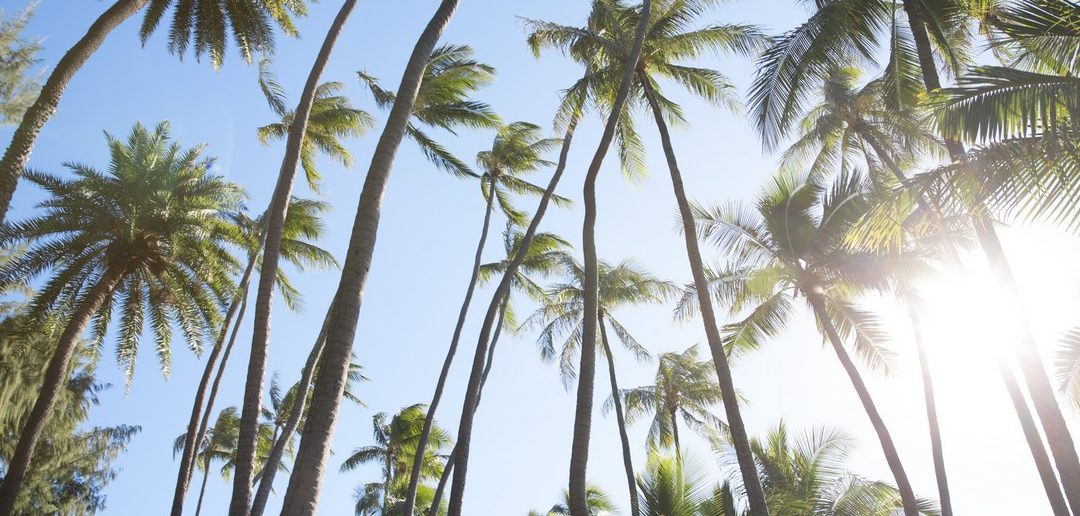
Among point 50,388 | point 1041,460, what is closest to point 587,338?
point 1041,460

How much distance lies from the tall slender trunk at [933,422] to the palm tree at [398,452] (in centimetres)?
1977

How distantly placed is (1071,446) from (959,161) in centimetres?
392

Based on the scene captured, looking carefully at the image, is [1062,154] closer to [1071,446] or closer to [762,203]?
[1071,446]

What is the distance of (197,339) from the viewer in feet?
55.8

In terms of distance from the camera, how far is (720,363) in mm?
9891

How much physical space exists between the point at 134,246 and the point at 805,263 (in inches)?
602

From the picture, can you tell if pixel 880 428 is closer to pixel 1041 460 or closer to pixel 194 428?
pixel 1041 460

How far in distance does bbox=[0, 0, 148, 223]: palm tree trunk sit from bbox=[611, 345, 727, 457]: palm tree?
18138 millimetres

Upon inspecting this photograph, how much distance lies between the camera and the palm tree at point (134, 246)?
15.3 metres

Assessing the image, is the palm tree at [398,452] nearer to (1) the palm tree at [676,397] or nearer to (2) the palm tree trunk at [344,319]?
(1) the palm tree at [676,397]

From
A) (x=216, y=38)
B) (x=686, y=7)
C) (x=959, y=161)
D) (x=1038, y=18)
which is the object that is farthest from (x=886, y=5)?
(x=216, y=38)

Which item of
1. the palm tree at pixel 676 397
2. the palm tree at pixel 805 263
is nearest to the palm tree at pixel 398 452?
the palm tree at pixel 676 397

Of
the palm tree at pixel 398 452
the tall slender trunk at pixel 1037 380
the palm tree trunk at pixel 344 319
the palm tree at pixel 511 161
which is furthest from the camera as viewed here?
the palm tree at pixel 398 452

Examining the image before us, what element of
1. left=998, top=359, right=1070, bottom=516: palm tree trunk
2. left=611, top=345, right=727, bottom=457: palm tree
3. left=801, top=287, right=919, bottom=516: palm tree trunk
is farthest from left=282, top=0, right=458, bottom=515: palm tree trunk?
left=611, top=345, right=727, bottom=457: palm tree
